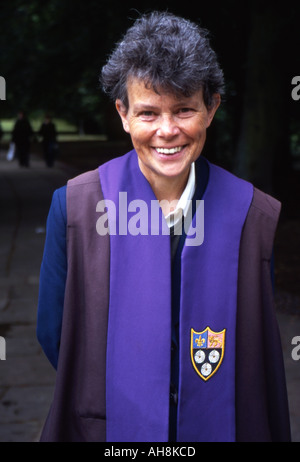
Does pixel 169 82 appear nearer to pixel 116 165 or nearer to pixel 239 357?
pixel 116 165

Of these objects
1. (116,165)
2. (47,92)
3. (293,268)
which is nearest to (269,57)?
(293,268)

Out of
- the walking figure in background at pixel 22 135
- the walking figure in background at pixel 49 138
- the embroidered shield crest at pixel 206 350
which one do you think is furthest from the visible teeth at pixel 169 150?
the walking figure in background at pixel 22 135

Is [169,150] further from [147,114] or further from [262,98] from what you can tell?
[262,98]

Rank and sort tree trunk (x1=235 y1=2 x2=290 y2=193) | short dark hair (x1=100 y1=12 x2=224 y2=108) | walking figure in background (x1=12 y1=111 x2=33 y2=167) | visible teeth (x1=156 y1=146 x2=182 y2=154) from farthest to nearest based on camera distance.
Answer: walking figure in background (x1=12 y1=111 x2=33 y2=167)
tree trunk (x1=235 y1=2 x2=290 y2=193)
visible teeth (x1=156 y1=146 x2=182 y2=154)
short dark hair (x1=100 y1=12 x2=224 y2=108)

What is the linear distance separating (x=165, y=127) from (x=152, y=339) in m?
0.58

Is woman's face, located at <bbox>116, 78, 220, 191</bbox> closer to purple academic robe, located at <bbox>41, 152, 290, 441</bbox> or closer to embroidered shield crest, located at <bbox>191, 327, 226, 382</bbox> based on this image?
purple academic robe, located at <bbox>41, 152, 290, 441</bbox>

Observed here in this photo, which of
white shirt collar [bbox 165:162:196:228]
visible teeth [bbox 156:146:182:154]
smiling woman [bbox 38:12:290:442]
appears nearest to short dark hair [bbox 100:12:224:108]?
smiling woman [bbox 38:12:290:442]

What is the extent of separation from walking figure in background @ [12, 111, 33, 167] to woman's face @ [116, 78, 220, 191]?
21803 millimetres

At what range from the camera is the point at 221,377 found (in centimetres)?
211

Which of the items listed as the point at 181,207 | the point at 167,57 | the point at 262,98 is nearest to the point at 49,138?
the point at 262,98

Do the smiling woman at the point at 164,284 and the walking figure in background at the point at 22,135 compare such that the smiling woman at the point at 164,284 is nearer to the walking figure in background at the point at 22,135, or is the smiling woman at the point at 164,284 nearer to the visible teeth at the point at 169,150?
the visible teeth at the point at 169,150

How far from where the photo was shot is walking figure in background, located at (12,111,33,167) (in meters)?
23.5
